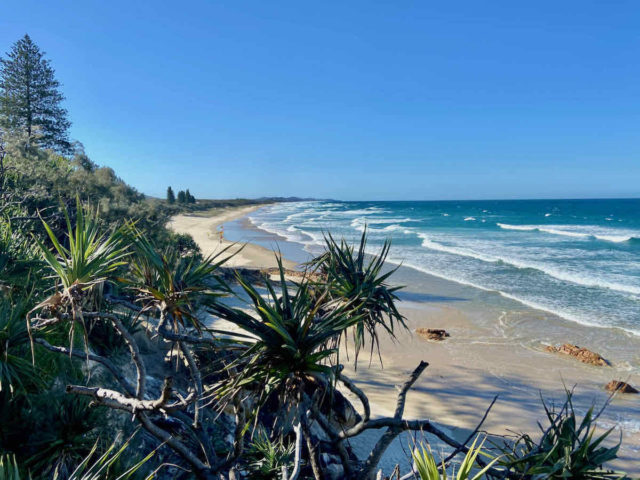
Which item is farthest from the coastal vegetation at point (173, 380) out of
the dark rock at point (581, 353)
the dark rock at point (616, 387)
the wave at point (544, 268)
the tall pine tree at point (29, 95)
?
the tall pine tree at point (29, 95)

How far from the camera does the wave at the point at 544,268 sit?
17.8 metres

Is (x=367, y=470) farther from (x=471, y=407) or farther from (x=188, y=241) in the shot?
(x=188, y=241)

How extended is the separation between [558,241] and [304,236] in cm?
2314

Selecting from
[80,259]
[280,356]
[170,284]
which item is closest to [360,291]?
[280,356]

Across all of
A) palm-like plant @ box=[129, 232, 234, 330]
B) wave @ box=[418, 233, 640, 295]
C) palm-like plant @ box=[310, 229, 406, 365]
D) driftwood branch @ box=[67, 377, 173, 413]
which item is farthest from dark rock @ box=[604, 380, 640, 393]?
wave @ box=[418, 233, 640, 295]

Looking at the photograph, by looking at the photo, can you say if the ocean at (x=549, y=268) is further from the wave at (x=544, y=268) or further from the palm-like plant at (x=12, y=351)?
the palm-like plant at (x=12, y=351)

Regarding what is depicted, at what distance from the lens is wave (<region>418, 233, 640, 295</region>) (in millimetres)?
17750

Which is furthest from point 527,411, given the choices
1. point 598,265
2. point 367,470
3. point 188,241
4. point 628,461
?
point 598,265

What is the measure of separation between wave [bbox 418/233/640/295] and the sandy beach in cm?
959

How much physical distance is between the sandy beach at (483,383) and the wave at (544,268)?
959 cm

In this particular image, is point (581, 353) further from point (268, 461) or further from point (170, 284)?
point (170, 284)

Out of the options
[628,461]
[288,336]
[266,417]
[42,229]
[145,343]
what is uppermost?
[42,229]

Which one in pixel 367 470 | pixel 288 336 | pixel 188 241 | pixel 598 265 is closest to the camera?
pixel 288 336

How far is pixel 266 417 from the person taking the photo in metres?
5.21
